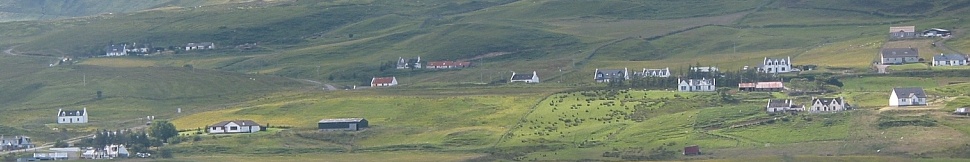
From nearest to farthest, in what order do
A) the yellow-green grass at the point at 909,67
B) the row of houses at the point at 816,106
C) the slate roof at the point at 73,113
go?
the row of houses at the point at 816,106, the slate roof at the point at 73,113, the yellow-green grass at the point at 909,67

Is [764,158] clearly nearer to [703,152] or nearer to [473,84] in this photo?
[703,152]

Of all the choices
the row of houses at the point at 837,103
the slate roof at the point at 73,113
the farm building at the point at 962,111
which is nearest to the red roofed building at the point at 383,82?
the slate roof at the point at 73,113

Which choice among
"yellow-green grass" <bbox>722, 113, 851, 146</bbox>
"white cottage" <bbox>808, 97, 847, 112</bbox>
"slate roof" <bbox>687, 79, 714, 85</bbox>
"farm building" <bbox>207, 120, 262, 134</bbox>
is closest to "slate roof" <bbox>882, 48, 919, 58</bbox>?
"slate roof" <bbox>687, 79, 714, 85</bbox>

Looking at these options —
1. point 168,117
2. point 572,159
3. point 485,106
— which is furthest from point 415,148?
point 168,117

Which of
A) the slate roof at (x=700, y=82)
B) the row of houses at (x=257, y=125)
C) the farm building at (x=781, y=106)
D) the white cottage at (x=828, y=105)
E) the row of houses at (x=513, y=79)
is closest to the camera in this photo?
the white cottage at (x=828, y=105)

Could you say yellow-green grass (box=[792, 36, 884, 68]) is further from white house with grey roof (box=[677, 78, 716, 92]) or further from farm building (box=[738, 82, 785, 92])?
white house with grey roof (box=[677, 78, 716, 92])

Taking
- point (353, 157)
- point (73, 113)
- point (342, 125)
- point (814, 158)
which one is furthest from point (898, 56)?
point (73, 113)

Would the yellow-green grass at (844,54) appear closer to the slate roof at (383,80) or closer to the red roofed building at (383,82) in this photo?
the red roofed building at (383,82)
